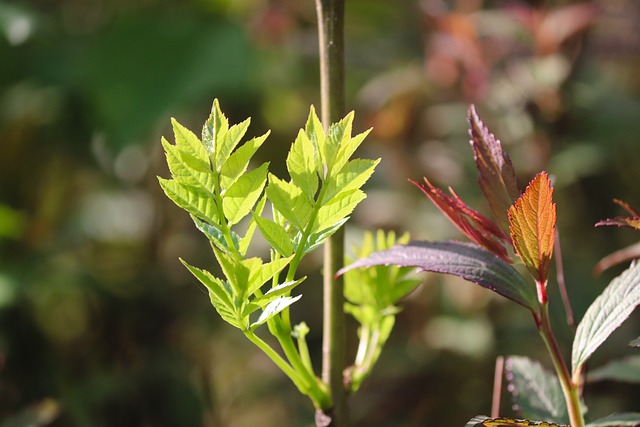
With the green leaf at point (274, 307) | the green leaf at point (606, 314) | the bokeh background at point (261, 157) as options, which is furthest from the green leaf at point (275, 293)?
the bokeh background at point (261, 157)

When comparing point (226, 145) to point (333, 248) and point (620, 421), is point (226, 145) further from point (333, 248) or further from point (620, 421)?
point (620, 421)

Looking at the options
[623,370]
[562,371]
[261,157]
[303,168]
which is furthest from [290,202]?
[261,157]

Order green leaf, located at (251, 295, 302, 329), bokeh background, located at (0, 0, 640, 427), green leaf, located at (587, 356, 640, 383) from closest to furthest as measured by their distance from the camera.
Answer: green leaf, located at (251, 295, 302, 329), green leaf, located at (587, 356, 640, 383), bokeh background, located at (0, 0, 640, 427)

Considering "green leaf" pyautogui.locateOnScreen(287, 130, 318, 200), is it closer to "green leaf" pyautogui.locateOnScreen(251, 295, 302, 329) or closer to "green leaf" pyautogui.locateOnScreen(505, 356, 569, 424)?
"green leaf" pyautogui.locateOnScreen(251, 295, 302, 329)

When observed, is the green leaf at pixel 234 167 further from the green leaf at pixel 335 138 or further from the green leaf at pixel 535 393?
the green leaf at pixel 535 393

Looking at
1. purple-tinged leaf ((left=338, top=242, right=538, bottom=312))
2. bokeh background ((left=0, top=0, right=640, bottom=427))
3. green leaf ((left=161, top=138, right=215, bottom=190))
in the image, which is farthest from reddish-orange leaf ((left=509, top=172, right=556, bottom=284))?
bokeh background ((left=0, top=0, right=640, bottom=427))
